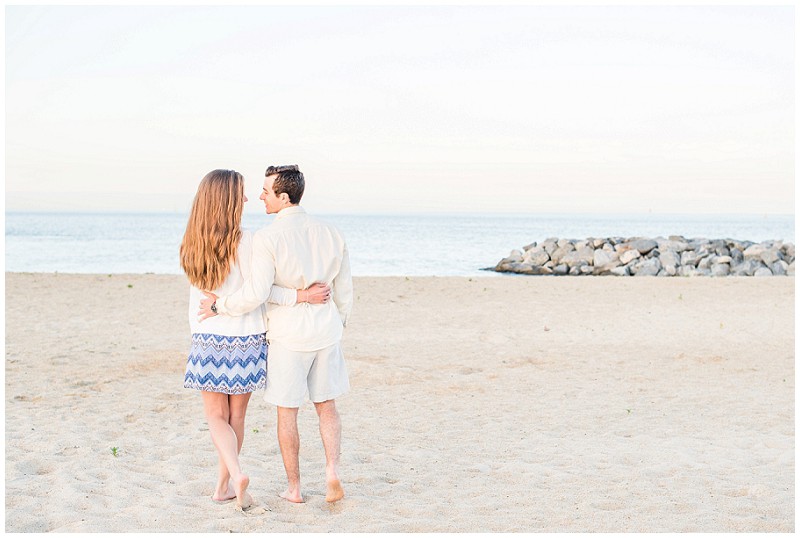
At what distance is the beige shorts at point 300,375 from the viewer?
4.40m

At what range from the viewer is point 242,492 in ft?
14.6

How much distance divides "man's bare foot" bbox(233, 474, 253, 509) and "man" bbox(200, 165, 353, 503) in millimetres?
270

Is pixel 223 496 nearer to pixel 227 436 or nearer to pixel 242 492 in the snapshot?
pixel 242 492

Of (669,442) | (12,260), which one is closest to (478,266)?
(12,260)

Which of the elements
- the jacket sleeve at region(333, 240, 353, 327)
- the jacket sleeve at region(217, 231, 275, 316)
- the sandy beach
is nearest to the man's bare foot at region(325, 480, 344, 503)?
the sandy beach

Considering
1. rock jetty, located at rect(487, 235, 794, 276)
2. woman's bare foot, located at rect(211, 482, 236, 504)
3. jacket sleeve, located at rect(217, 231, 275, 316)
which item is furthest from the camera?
rock jetty, located at rect(487, 235, 794, 276)

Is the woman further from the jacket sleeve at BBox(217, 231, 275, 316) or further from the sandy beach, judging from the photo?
the sandy beach

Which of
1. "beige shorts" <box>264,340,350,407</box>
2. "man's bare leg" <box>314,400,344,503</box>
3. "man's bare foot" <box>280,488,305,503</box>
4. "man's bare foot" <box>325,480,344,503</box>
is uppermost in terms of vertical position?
"beige shorts" <box>264,340,350,407</box>

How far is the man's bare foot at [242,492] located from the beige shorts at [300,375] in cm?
42

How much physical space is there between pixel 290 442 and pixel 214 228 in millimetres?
1210

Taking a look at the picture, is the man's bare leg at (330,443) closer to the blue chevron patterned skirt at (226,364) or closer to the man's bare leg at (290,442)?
the man's bare leg at (290,442)

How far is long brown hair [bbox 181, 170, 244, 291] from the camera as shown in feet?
13.9

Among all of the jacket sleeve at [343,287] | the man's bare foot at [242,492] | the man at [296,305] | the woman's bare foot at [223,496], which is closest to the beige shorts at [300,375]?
the man at [296,305]

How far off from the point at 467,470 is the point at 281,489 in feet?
4.21
